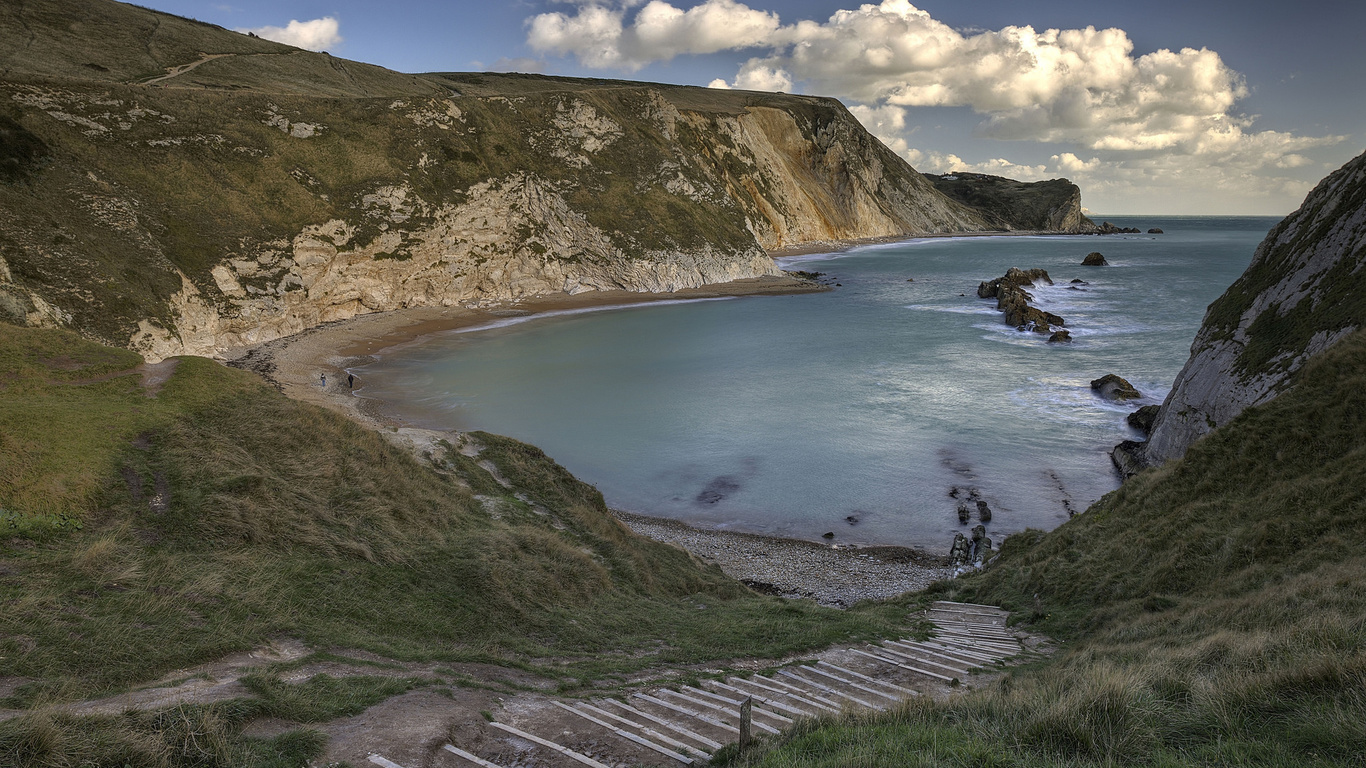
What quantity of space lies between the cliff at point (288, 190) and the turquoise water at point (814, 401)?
9218 mm

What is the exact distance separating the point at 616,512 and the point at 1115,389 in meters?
30.4

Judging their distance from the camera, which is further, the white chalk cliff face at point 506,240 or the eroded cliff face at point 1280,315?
the white chalk cliff face at point 506,240

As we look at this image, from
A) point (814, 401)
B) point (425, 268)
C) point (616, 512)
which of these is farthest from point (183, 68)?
point (616, 512)

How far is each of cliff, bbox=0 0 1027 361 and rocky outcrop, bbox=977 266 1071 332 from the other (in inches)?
1149

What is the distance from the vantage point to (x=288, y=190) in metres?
52.0

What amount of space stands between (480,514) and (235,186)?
48.1 metres

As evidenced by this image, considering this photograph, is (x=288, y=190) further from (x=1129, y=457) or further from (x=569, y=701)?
(x=1129, y=457)

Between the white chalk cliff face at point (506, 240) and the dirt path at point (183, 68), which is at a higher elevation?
the dirt path at point (183, 68)

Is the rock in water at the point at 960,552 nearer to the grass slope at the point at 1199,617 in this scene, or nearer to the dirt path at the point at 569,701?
the grass slope at the point at 1199,617

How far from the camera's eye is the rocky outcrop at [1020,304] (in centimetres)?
5862

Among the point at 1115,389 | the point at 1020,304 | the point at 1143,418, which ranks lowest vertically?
the point at 1143,418

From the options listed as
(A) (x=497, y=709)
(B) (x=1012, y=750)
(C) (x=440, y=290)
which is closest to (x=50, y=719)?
(A) (x=497, y=709)

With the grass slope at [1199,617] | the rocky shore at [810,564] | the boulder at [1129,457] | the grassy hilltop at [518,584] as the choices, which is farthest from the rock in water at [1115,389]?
the grass slope at [1199,617]

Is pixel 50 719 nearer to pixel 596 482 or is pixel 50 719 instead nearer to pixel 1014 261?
pixel 596 482
